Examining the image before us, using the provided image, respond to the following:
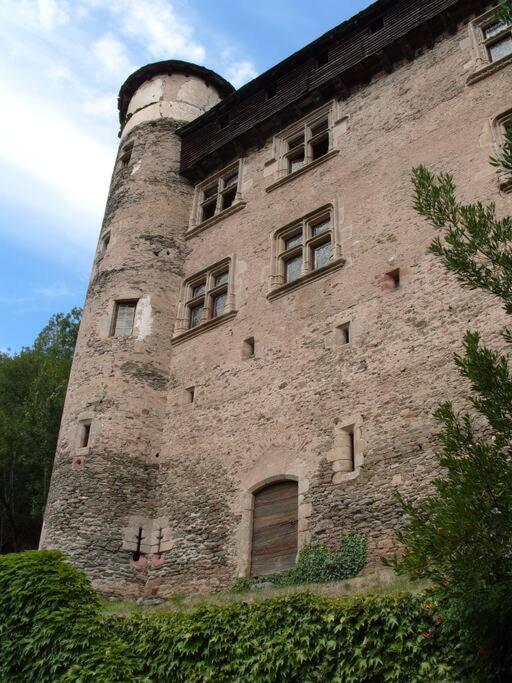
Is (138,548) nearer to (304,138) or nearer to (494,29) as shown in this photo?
(304,138)

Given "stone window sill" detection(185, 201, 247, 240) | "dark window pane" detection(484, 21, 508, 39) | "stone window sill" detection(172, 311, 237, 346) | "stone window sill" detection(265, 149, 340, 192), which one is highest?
"dark window pane" detection(484, 21, 508, 39)

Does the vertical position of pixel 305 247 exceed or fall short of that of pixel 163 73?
it falls short

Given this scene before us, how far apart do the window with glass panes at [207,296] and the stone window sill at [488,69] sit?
6540 millimetres

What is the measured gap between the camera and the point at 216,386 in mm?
15375

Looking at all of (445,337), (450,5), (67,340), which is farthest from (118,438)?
(67,340)

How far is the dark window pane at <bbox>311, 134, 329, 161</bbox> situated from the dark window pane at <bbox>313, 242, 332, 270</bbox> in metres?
2.81

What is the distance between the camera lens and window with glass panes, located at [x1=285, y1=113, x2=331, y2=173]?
55.9 ft

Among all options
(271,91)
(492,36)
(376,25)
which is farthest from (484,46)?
(271,91)

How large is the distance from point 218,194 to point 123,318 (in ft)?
A: 13.6

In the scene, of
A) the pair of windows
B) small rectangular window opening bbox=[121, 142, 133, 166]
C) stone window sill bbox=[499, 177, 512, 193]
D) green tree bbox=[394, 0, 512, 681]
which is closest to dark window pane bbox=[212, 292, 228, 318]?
the pair of windows

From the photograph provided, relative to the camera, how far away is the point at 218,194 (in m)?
18.8

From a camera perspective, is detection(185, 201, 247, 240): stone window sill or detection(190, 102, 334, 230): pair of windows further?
detection(185, 201, 247, 240): stone window sill

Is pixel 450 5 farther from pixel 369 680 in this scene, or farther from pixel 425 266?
pixel 369 680

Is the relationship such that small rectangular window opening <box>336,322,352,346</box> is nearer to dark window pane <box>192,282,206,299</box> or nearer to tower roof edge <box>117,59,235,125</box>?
dark window pane <box>192,282,206,299</box>
